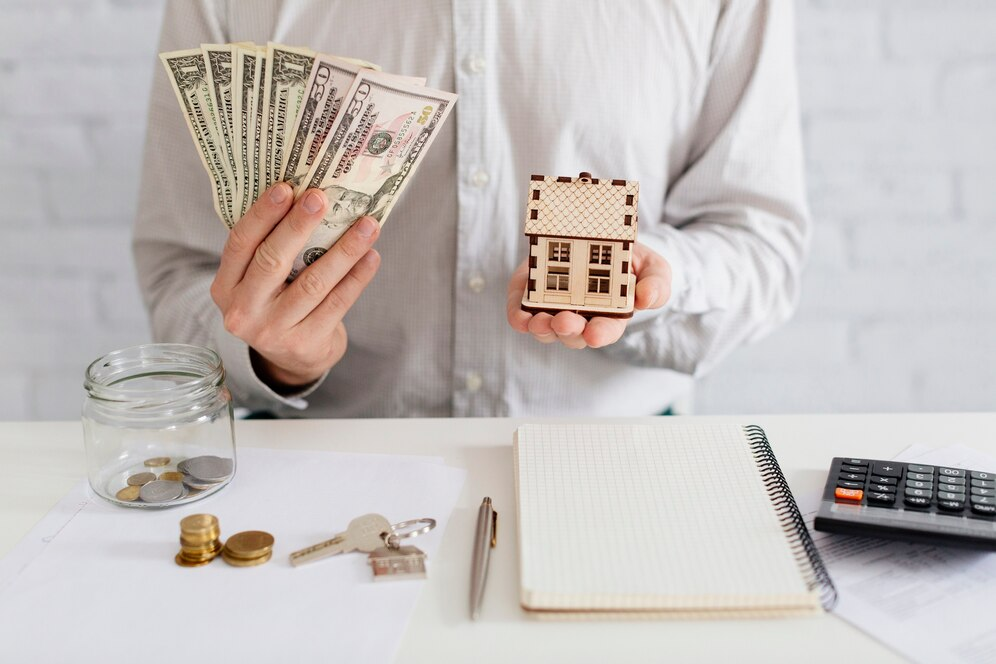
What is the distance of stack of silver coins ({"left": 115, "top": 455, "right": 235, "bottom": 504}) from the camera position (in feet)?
2.59

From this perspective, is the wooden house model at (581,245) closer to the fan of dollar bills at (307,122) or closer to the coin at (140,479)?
the fan of dollar bills at (307,122)

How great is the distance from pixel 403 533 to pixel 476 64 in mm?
649

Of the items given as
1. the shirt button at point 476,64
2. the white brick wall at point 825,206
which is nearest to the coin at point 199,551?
the shirt button at point 476,64

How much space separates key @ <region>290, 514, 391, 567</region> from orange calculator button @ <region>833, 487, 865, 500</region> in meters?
0.37

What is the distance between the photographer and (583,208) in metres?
0.90

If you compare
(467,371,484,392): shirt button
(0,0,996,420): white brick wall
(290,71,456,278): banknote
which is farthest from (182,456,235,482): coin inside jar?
(0,0,996,420): white brick wall

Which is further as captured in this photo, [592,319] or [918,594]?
[592,319]

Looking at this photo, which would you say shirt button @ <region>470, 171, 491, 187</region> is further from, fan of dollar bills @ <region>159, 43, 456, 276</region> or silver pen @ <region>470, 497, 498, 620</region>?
silver pen @ <region>470, 497, 498, 620</region>

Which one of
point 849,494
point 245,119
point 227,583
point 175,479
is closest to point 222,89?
point 245,119

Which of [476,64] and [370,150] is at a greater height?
[476,64]

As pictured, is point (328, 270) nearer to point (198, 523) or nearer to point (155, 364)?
point (155, 364)

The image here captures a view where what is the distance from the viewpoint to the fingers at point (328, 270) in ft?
2.95

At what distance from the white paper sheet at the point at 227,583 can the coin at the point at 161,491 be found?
0.5 inches

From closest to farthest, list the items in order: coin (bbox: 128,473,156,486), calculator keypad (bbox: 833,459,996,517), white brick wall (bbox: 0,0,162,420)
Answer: calculator keypad (bbox: 833,459,996,517)
coin (bbox: 128,473,156,486)
white brick wall (bbox: 0,0,162,420)
